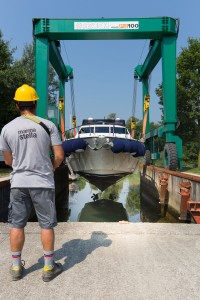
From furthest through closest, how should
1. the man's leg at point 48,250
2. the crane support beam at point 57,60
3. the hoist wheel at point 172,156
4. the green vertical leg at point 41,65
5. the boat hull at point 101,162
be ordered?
the crane support beam at point 57,60, the green vertical leg at point 41,65, the hoist wheel at point 172,156, the boat hull at point 101,162, the man's leg at point 48,250

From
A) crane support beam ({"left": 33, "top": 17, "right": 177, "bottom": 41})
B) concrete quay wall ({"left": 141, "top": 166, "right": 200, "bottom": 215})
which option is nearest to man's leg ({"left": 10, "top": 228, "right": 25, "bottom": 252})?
concrete quay wall ({"left": 141, "top": 166, "right": 200, "bottom": 215})

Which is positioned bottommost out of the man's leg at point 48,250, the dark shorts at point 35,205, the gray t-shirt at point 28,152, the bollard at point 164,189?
the bollard at point 164,189

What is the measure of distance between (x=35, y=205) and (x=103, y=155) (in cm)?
998

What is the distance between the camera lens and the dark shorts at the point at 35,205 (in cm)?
304

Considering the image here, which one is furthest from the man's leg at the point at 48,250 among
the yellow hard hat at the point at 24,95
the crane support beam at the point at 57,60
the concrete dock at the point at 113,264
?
the crane support beam at the point at 57,60

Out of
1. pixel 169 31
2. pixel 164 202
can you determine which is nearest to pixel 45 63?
pixel 169 31

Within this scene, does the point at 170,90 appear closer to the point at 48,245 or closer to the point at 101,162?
the point at 101,162

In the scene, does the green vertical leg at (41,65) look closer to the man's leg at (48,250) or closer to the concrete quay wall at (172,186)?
the concrete quay wall at (172,186)

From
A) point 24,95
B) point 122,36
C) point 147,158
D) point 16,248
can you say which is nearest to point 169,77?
point 122,36

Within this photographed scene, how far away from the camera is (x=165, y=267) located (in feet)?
10.8

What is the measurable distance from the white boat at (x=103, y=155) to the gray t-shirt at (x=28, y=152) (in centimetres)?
948

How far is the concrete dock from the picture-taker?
271cm

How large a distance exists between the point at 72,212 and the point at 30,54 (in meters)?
40.5

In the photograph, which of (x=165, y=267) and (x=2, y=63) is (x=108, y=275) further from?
(x=2, y=63)
